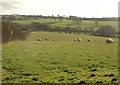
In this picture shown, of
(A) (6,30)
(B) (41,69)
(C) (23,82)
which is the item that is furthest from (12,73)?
(A) (6,30)

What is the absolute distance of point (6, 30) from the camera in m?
49.1

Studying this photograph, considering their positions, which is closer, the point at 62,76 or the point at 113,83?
the point at 113,83

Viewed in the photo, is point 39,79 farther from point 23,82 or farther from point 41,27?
point 41,27

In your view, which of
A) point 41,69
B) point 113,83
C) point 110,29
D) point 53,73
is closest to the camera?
point 113,83

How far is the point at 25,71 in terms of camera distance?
17609 mm

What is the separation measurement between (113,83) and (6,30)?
124 ft

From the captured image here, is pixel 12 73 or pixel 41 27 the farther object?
pixel 41 27

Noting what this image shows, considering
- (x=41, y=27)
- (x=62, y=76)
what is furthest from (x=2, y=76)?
(x=41, y=27)

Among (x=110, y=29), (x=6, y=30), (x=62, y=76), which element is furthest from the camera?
(x=110, y=29)

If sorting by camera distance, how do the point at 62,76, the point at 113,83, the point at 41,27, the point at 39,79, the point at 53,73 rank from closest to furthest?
1. the point at 113,83
2. the point at 39,79
3. the point at 62,76
4. the point at 53,73
5. the point at 41,27

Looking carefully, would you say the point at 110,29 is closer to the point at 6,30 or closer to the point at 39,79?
the point at 6,30

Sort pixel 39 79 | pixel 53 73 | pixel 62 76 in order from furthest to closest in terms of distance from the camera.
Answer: pixel 53 73, pixel 62 76, pixel 39 79

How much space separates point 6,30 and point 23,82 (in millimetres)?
36251

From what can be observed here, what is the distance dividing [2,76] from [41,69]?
3356 mm
